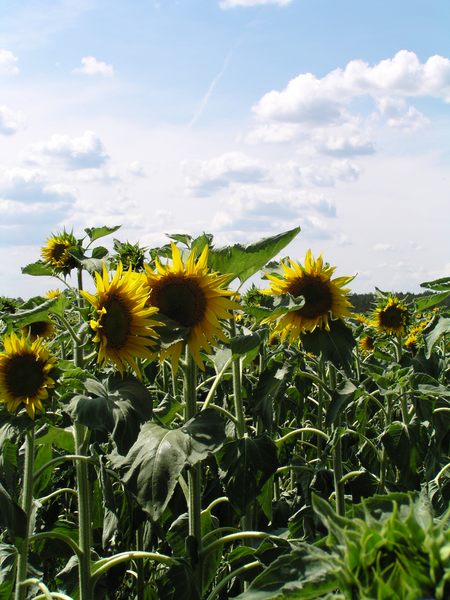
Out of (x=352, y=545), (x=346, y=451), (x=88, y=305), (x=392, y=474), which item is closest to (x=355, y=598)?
(x=352, y=545)

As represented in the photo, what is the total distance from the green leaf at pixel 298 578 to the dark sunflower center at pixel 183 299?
1.40 metres

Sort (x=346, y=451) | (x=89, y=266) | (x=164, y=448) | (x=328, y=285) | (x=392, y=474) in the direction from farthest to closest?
(x=346, y=451), (x=392, y=474), (x=328, y=285), (x=89, y=266), (x=164, y=448)

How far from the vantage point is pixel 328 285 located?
9.13ft

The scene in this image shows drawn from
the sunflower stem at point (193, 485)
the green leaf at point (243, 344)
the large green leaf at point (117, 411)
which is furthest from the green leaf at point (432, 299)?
the large green leaf at point (117, 411)

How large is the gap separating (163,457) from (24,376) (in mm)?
665

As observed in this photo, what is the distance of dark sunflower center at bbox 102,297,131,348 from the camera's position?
7.13 ft

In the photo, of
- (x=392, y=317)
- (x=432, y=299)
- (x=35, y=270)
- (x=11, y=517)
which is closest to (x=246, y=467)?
(x=11, y=517)

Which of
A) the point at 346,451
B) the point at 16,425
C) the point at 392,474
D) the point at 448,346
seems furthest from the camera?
the point at 448,346

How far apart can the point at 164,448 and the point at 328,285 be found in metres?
1.09

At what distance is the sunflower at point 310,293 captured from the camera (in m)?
2.71

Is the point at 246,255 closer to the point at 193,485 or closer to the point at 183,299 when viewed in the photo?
the point at 183,299

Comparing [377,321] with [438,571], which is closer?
[438,571]

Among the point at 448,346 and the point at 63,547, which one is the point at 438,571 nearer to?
the point at 63,547

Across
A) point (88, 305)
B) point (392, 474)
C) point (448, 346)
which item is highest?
point (88, 305)
